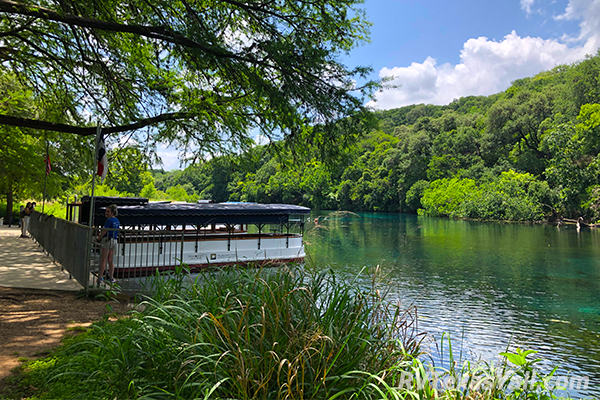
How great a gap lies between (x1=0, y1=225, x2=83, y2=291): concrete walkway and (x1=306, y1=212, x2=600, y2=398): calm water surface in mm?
6140

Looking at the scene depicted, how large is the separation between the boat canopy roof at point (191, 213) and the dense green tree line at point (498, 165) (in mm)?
15597

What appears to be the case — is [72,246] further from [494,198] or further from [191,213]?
[494,198]

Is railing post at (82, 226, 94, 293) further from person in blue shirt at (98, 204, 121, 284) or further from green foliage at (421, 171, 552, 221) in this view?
green foliage at (421, 171, 552, 221)

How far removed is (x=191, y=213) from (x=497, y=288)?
1241 cm

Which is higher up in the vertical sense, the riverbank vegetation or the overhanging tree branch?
the overhanging tree branch

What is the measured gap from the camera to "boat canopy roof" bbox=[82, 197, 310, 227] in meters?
13.1

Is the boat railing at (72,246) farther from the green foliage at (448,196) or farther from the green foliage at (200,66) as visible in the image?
the green foliage at (448,196)

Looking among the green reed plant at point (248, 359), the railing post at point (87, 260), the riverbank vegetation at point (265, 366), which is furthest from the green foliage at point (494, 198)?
the green reed plant at point (248, 359)

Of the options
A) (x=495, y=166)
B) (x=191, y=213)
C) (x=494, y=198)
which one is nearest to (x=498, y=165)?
(x=495, y=166)

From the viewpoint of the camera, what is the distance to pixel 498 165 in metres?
64.8

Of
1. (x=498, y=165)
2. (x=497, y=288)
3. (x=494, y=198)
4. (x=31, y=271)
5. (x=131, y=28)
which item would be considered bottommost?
(x=497, y=288)

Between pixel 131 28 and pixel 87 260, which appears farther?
pixel 87 260

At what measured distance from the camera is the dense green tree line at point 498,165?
164ft

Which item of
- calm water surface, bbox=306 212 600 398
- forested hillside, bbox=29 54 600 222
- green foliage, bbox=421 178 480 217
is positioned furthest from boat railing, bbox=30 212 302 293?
green foliage, bbox=421 178 480 217
